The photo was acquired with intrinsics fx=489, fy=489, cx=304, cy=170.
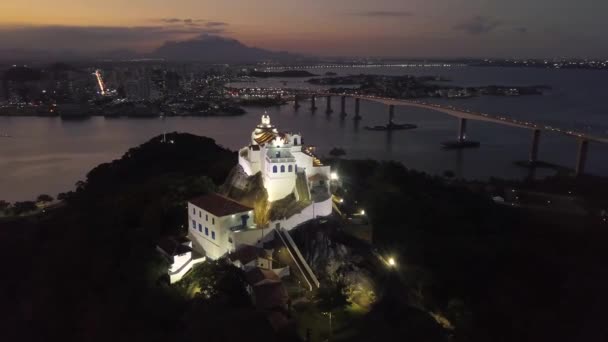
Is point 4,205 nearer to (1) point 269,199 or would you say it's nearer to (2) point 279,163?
(1) point 269,199

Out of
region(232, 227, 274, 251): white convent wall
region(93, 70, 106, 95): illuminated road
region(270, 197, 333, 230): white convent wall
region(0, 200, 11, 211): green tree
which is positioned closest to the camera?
region(232, 227, 274, 251): white convent wall

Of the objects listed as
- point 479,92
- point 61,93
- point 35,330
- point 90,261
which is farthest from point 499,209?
point 61,93

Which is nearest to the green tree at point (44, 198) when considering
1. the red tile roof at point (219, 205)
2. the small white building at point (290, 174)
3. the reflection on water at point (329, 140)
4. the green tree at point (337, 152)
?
the reflection on water at point (329, 140)

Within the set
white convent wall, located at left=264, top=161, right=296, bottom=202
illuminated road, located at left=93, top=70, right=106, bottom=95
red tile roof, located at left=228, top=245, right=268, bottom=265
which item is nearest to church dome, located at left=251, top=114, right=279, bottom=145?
white convent wall, located at left=264, top=161, right=296, bottom=202

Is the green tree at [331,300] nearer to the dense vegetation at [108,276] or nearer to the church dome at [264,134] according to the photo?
the dense vegetation at [108,276]

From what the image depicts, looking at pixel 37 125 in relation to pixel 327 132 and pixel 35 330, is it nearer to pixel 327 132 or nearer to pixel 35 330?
pixel 327 132

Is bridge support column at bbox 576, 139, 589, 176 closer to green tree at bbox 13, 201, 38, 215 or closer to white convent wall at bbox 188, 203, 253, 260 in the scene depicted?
white convent wall at bbox 188, 203, 253, 260
